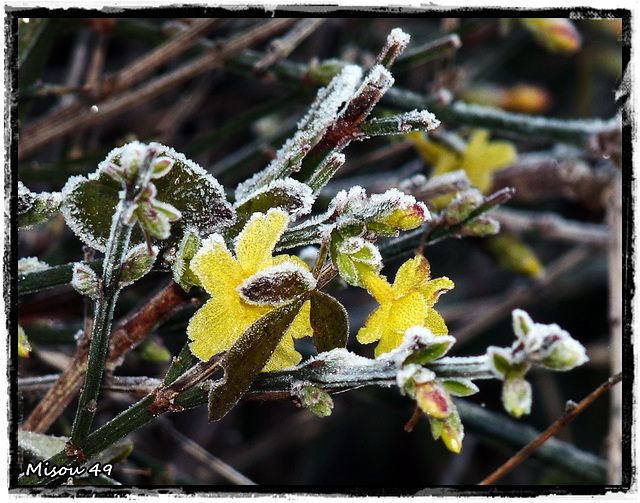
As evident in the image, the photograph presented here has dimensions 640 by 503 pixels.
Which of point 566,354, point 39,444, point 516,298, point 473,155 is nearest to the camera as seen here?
point 566,354

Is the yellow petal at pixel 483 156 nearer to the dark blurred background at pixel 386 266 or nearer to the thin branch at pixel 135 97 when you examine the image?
the dark blurred background at pixel 386 266

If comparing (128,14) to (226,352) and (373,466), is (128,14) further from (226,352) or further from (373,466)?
(373,466)

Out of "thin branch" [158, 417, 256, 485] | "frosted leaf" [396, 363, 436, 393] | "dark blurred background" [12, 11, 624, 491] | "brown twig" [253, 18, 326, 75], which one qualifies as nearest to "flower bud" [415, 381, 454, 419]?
A: "frosted leaf" [396, 363, 436, 393]

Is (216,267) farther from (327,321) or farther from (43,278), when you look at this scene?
(43,278)

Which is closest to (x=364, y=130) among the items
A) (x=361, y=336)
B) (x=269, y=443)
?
(x=361, y=336)

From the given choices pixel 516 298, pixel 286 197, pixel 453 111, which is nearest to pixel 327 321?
pixel 286 197

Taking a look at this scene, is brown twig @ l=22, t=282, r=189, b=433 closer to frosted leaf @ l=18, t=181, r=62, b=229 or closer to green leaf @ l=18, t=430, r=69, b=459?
green leaf @ l=18, t=430, r=69, b=459
